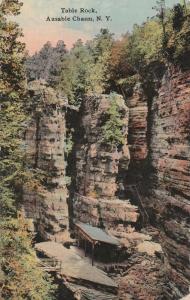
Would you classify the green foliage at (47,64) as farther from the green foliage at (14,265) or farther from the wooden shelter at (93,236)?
the green foliage at (14,265)

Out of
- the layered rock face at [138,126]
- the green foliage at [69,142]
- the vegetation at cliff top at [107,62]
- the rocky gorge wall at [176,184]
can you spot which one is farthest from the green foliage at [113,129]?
the rocky gorge wall at [176,184]

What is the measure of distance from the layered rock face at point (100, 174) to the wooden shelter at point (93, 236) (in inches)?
44.4

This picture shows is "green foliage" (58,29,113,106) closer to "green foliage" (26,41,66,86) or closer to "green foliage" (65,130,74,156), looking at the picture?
"green foliage" (26,41,66,86)

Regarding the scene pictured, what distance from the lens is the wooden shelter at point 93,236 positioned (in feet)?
101

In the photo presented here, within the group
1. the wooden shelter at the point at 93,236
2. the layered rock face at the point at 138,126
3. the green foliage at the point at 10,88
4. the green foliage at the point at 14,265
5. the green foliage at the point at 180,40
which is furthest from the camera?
the layered rock face at the point at 138,126

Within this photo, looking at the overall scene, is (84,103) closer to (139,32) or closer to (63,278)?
(139,32)

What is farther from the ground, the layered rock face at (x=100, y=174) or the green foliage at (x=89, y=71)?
the green foliage at (x=89, y=71)

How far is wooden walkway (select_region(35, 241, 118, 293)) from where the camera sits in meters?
26.9

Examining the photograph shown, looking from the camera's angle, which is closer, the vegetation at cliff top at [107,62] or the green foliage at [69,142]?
the vegetation at cliff top at [107,62]

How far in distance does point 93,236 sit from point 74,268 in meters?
3.19

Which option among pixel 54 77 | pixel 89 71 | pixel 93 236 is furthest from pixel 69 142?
pixel 93 236

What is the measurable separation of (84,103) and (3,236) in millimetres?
24840

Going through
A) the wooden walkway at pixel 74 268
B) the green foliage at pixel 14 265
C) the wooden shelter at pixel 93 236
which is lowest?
the wooden walkway at pixel 74 268

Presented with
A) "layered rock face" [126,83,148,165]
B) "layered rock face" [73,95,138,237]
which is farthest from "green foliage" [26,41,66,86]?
"layered rock face" [126,83,148,165]
